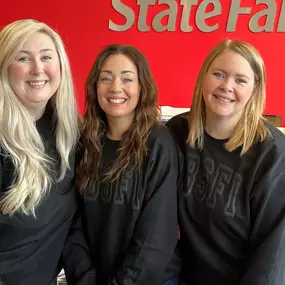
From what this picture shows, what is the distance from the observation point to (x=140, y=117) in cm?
165

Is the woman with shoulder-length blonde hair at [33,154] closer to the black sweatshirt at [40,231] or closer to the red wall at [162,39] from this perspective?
the black sweatshirt at [40,231]

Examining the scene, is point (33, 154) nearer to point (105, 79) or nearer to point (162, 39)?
point (105, 79)

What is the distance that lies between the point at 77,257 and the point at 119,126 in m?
0.57

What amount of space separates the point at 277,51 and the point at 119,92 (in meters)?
2.01

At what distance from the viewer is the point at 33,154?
1437mm

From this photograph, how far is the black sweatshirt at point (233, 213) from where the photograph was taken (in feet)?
4.77

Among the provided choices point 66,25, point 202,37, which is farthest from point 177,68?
point 66,25

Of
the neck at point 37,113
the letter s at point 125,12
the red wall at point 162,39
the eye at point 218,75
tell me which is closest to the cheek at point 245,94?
the eye at point 218,75

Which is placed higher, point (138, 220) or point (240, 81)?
point (240, 81)

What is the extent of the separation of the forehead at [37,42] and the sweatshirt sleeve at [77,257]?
0.69 m

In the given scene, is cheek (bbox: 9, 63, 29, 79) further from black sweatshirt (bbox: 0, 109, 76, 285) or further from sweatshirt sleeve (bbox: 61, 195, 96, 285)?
sweatshirt sleeve (bbox: 61, 195, 96, 285)

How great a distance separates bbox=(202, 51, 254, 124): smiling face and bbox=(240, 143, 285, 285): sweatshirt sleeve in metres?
0.25

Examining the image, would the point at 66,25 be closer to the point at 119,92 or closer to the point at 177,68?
the point at 177,68

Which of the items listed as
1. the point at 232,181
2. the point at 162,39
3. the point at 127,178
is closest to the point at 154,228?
the point at 127,178
